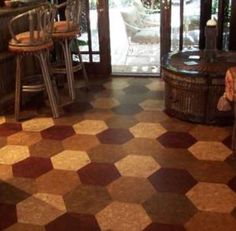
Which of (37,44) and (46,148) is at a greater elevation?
(37,44)

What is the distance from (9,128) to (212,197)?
1.82 meters

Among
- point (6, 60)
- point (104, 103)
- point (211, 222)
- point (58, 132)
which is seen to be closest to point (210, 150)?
point (211, 222)

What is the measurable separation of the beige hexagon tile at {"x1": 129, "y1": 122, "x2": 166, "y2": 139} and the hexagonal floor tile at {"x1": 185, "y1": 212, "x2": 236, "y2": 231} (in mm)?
1024

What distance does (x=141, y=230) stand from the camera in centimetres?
194

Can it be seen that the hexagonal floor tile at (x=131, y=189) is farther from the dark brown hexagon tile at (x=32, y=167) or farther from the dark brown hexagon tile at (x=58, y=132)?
the dark brown hexagon tile at (x=58, y=132)

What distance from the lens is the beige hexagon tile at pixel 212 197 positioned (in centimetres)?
209

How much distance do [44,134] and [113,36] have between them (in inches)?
141

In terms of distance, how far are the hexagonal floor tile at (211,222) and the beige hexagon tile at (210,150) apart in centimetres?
64

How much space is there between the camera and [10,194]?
2.29 m

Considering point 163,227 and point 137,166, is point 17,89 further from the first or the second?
point 163,227

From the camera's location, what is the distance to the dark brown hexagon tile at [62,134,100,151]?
285cm

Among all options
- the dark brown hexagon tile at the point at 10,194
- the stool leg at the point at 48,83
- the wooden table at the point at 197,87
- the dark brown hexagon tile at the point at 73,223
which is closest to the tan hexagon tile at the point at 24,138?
the stool leg at the point at 48,83

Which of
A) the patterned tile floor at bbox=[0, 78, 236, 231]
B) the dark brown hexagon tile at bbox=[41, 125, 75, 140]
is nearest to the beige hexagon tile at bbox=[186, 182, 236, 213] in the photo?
the patterned tile floor at bbox=[0, 78, 236, 231]

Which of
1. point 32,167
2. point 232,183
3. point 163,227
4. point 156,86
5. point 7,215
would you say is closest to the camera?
point 163,227
